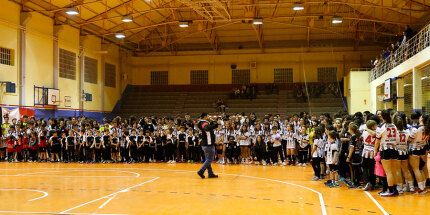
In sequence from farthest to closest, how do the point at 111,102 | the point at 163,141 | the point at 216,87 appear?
the point at 216,87, the point at 111,102, the point at 163,141

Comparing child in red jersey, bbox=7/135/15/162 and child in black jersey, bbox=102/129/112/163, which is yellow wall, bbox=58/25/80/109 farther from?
child in black jersey, bbox=102/129/112/163

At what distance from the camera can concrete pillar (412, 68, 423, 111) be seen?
704 inches

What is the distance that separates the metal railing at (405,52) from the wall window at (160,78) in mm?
19251

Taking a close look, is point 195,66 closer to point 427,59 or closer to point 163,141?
point 163,141

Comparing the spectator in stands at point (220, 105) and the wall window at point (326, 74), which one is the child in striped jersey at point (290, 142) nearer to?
the spectator in stands at point (220, 105)

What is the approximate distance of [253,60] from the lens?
122 feet

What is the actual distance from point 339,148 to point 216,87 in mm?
27677

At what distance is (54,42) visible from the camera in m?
26.4

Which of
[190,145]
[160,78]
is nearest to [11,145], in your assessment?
[190,145]

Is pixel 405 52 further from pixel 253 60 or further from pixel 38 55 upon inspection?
pixel 38 55

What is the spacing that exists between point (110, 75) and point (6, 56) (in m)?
12.4

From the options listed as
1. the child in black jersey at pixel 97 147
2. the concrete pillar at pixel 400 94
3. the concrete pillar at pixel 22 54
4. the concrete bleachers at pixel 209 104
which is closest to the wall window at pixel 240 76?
the concrete bleachers at pixel 209 104

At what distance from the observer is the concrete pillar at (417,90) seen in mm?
17875

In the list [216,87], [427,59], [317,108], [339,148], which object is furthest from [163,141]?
A: [216,87]
